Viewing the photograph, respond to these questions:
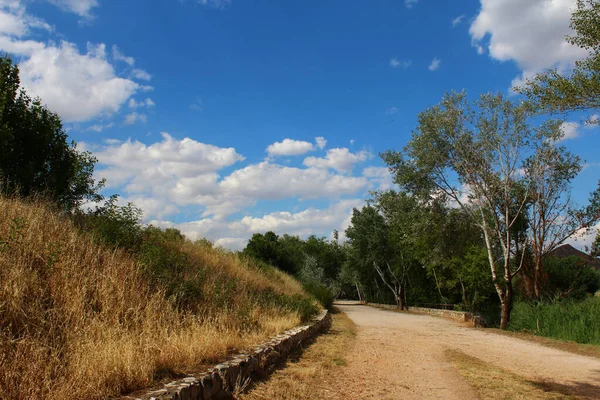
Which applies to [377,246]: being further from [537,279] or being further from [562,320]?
[562,320]

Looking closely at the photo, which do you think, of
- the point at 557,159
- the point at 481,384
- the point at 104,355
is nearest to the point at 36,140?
the point at 104,355

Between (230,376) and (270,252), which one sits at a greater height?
(270,252)

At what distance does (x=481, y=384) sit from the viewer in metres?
6.70

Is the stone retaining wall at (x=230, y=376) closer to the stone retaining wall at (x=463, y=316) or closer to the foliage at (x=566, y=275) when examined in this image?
the stone retaining wall at (x=463, y=316)

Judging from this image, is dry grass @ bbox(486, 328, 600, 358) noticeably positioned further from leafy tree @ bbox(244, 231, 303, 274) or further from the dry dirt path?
leafy tree @ bbox(244, 231, 303, 274)

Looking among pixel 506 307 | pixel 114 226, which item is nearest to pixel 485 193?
pixel 506 307

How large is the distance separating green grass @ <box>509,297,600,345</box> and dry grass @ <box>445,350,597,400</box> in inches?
251

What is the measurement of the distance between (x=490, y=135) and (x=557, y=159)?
9.94 ft

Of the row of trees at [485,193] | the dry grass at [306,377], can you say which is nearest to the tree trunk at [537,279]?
the row of trees at [485,193]

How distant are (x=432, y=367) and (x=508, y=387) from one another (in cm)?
178

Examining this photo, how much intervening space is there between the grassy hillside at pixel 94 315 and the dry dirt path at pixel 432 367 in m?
1.97

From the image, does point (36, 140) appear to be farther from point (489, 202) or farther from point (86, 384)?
point (489, 202)

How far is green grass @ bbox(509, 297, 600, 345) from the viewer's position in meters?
12.7

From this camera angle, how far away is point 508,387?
654 cm
